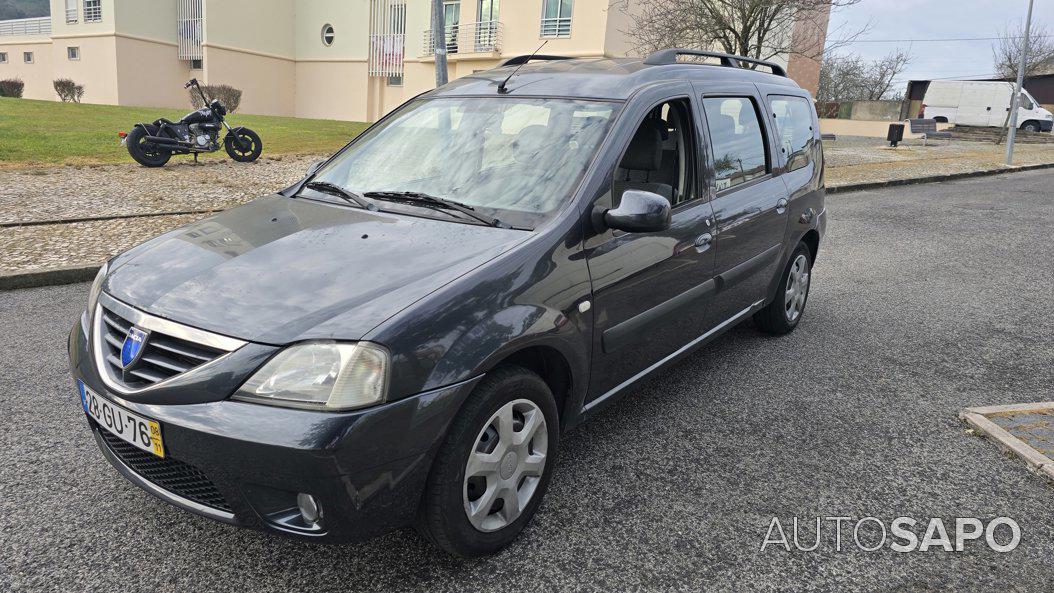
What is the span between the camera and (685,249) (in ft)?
11.8

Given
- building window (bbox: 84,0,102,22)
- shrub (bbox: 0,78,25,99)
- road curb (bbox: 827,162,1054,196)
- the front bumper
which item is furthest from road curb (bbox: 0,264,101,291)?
building window (bbox: 84,0,102,22)

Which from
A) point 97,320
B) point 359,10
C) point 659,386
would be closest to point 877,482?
point 659,386

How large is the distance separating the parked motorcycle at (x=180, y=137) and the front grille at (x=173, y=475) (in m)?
11.2

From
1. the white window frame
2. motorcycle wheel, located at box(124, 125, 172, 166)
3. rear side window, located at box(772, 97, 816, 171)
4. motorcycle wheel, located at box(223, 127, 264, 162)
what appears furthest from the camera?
the white window frame

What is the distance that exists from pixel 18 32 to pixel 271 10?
16899 millimetres

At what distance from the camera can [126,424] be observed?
7.90 feet

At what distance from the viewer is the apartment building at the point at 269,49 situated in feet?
113

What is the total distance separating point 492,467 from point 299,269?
98 cm

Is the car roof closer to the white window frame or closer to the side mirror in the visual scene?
the side mirror

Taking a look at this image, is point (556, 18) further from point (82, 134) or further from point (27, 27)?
point (27, 27)

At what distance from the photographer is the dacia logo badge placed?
→ 2410mm

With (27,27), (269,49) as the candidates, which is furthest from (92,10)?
(27,27)

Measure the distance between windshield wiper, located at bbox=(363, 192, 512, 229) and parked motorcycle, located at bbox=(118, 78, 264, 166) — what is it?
34.9ft

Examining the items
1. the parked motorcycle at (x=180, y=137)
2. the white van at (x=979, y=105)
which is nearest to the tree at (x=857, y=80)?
the white van at (x=979, y=105)
